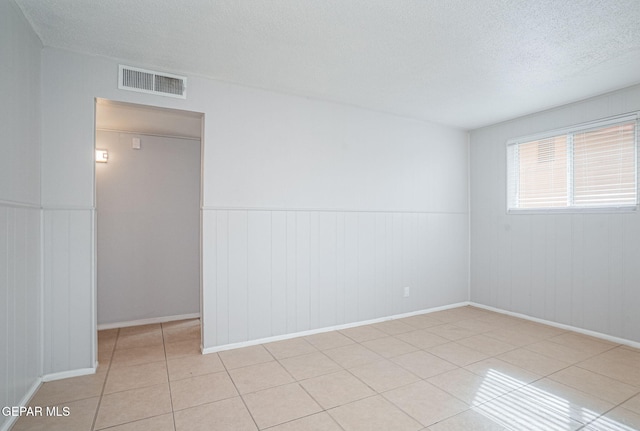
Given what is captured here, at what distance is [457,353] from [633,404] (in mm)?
1223

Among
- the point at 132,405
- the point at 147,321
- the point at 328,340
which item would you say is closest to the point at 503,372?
the point at 328,340

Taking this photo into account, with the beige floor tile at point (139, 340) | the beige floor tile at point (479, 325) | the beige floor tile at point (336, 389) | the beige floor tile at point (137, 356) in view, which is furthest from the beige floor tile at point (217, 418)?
the beige floor tile at point (479, 325)

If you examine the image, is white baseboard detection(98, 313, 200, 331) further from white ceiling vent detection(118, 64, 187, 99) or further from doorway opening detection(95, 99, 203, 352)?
white ceiling vent detection(118, 64, 187, 99)

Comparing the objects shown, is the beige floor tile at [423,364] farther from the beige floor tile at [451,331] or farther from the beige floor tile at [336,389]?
the beige floor tile at [451,331]

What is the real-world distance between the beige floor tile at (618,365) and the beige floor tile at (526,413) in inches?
33.5

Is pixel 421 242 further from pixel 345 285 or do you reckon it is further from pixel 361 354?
pixel 361 354

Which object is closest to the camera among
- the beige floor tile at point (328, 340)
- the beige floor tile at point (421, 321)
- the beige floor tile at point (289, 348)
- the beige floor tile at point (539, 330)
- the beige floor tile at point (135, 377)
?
the beige floor tile at point (135, 377)

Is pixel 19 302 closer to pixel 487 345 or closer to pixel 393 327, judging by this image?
pixel 393 327

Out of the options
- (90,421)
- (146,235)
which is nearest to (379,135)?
(146,235)

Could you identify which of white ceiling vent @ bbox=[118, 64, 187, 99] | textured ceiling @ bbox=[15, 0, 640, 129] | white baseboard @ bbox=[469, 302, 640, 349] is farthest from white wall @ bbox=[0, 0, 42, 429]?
white baseboard @ bbox=[469, 302, 640, 349]

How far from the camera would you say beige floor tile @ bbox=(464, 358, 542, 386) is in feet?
8.58

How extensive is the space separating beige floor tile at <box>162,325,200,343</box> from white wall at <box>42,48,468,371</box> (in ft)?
2.25

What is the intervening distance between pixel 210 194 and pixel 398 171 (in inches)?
97.3

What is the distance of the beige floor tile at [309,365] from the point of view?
8.90 feet
